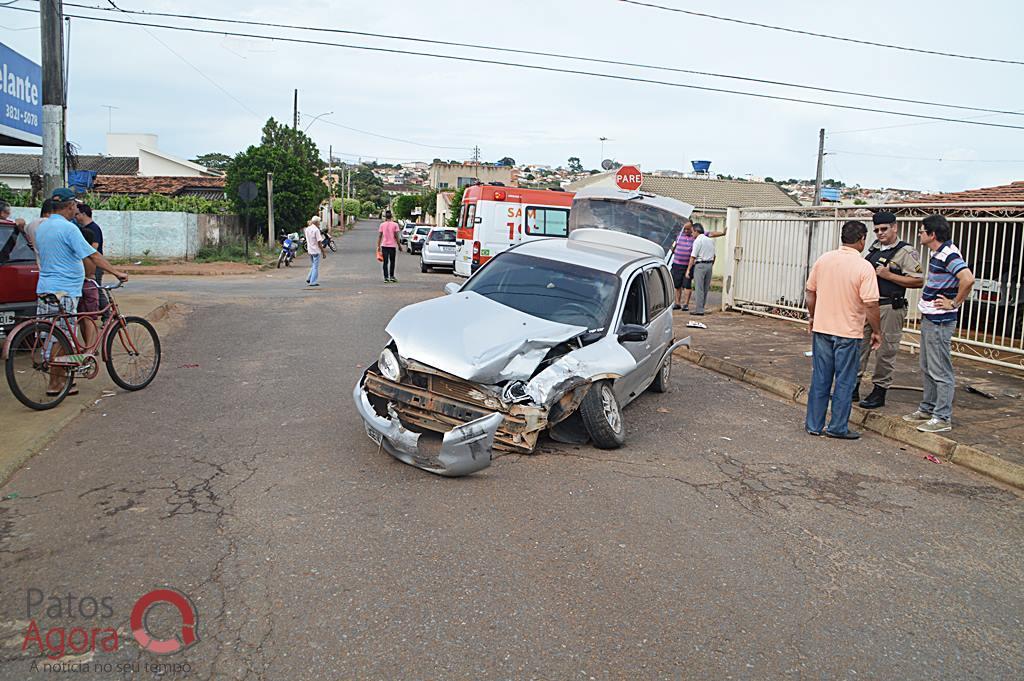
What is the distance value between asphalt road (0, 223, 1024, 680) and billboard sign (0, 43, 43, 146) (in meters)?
7.14

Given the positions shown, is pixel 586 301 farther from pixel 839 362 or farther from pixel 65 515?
pixel 65 515

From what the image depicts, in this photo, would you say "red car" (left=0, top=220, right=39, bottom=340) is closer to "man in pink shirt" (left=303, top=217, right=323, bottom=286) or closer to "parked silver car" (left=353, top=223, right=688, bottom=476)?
"parked silver car" (left=353, top=223, right=688, bottom=476)

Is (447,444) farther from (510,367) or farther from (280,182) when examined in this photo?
(280,182)

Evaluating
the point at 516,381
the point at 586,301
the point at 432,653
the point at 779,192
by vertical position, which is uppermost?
the point at 779,192

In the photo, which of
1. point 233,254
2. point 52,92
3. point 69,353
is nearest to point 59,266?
point 69,353

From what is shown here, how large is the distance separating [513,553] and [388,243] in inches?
718

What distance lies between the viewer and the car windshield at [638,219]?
16.8m

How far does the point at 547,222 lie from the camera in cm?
2273

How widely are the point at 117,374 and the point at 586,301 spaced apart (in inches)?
189

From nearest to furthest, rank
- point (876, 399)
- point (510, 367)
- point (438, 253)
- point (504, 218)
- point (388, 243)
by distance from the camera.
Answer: point (510, 367), point (876, 399), point (504, 218), point (388, 243), point (438, 253)

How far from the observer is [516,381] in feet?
21.1

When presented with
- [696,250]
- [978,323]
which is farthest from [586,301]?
[696,250]

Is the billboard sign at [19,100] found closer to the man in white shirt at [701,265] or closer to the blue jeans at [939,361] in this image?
the man in white shirt at [701,265]

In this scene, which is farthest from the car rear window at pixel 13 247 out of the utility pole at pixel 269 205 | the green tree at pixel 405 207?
the green tree at pixel 405 207
